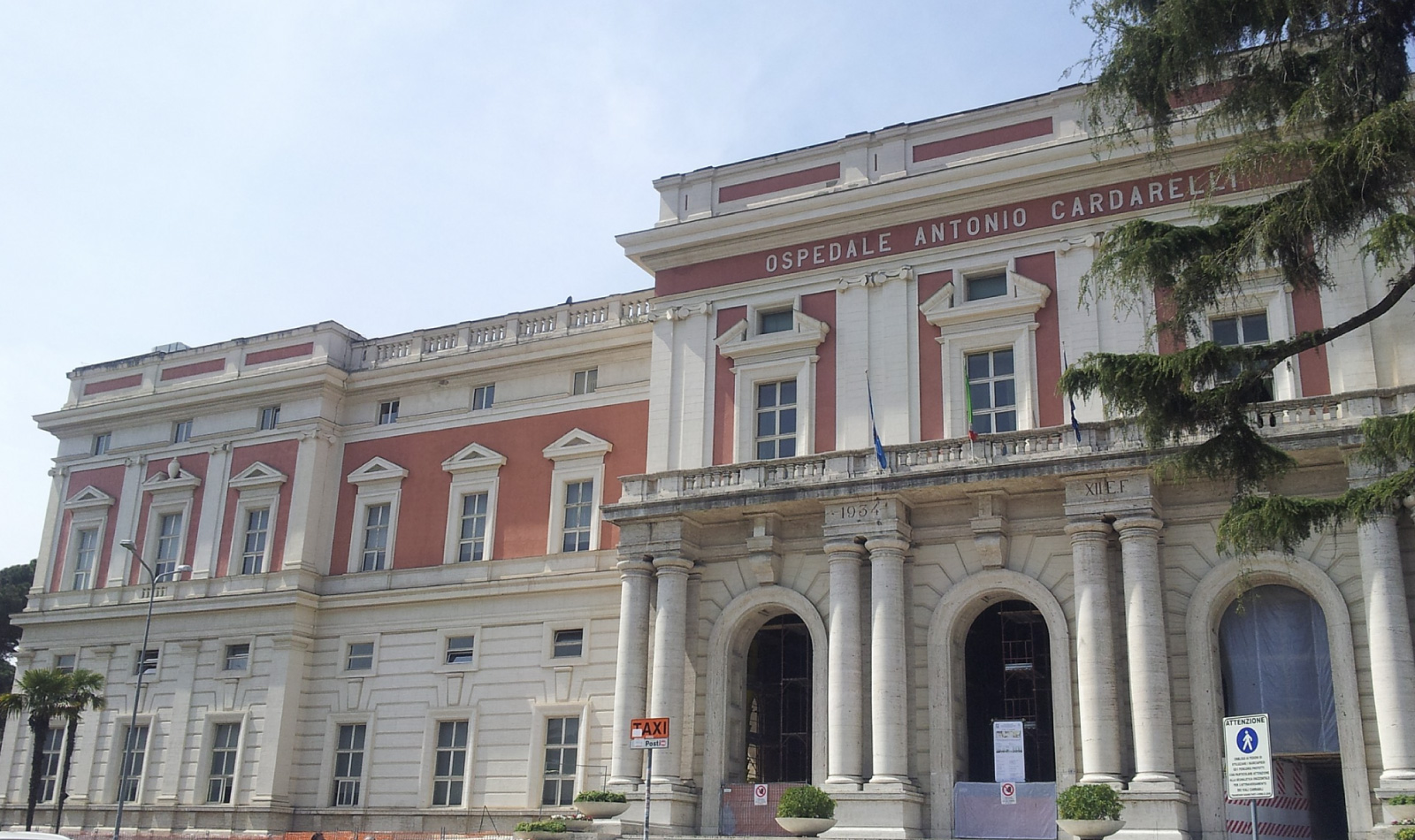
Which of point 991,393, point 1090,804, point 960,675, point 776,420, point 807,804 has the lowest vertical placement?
point 807,804

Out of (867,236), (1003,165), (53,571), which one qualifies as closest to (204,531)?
(53,571)

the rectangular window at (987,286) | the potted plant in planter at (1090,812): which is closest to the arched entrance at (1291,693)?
the potted plant in planter at (1090,812)

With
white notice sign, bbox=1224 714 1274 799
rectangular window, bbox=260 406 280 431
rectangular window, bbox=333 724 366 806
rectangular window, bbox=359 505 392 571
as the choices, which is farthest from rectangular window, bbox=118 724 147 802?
white notice sign, bbox=1224 714 1274 799

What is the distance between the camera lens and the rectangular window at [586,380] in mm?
36906

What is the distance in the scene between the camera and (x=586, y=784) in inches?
1281

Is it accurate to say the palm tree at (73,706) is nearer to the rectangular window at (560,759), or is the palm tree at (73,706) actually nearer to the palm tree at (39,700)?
the palm tree at (39,700)

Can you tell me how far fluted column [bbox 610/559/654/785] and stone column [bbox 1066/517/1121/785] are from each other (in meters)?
9.42

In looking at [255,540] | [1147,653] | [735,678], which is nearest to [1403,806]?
[1147,653]

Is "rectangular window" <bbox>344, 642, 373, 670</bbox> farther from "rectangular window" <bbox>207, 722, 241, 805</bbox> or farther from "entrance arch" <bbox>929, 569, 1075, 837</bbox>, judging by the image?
"entrance arch" <bbox>929, 569, 1075, 837</bbox>

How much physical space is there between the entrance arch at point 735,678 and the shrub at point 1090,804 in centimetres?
581

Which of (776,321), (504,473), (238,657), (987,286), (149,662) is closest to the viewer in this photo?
(987,286)

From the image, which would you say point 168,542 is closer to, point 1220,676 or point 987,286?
point 987,286

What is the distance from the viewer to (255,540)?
40.3 meters

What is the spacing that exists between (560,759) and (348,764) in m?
6.74
